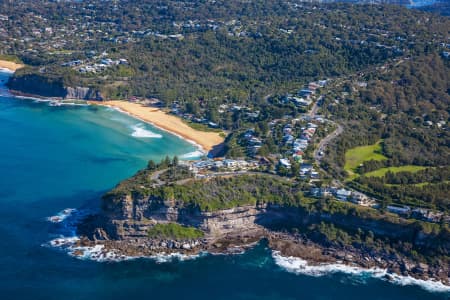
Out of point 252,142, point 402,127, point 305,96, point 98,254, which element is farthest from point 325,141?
point 98,254

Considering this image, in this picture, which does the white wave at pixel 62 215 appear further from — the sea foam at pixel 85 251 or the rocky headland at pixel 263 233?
the rocky headland at pixel 263 233

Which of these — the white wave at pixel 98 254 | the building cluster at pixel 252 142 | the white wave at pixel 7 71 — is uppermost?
the building cluster at pixel 252 142

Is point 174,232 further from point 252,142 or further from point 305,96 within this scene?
point 305,96

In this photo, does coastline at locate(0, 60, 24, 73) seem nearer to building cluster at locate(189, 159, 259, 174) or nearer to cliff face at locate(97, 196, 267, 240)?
building cluster at locate(189, 159, 259, 174)

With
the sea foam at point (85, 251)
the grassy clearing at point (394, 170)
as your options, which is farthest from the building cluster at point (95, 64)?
the grassy clearing at point (394, 170)

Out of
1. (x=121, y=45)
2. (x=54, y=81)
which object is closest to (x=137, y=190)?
(x=54, y=81)

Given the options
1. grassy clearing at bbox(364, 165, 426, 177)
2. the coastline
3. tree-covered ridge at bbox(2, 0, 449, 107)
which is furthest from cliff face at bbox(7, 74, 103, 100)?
grassy clearing at bbox(364, 165, 426, 177)
